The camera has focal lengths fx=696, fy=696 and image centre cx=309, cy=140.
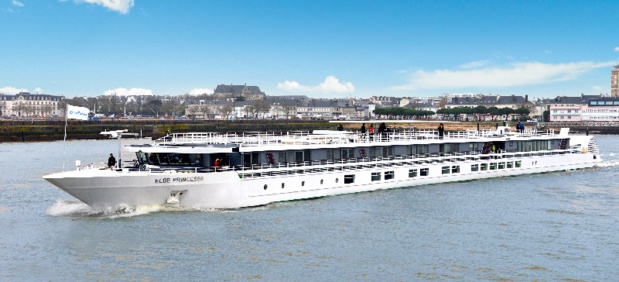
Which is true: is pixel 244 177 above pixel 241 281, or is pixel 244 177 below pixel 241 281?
above

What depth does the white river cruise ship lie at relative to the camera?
1204 inches

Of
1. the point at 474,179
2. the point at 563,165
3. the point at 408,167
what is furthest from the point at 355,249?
the point at 563,165

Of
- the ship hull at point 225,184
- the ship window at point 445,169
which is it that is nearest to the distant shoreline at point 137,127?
the ship window at point 445,169

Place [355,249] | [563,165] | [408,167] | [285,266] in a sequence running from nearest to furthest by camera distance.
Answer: [285,266]
[355,249]
[408,167]
[563,165]

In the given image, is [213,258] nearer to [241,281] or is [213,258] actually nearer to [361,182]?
[241,281]

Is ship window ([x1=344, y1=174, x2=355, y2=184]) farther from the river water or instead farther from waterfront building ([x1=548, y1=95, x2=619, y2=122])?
waterfront building ([x1=548, y1=95, x2=619, y2=122])

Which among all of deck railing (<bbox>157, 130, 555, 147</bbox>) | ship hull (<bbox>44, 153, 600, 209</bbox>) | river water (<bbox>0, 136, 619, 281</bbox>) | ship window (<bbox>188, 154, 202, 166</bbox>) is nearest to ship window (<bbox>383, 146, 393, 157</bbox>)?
deck railing (<bbox>157, 130, 555, 147</bbox>)

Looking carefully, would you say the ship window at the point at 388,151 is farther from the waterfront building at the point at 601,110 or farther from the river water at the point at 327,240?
the waterfront building at the point at 601,110

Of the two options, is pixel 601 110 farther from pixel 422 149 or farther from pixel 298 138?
pixel 298 138

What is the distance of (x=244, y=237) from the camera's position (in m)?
27.8

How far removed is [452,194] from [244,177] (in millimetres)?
13042

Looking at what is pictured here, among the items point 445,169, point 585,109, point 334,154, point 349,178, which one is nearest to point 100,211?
point 334,154

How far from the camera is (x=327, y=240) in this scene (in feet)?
90.9

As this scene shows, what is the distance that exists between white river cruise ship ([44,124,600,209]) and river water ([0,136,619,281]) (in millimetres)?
805
